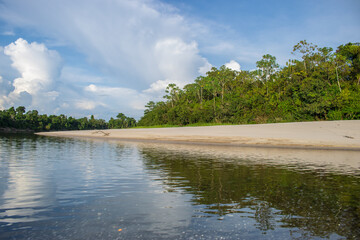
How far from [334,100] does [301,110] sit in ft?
20.3

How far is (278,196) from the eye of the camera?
29.7 ft

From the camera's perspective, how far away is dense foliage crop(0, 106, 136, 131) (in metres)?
127

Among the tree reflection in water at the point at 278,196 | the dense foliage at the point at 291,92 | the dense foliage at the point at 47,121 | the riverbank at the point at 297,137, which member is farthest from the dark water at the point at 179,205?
the dense foliage at the point at 47,121

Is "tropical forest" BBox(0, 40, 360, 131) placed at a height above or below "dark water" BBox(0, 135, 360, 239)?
above

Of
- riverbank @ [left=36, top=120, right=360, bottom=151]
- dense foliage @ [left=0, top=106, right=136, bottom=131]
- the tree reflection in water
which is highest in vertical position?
dense foliage @ [left=0, top=106, right=136, bottom=131]

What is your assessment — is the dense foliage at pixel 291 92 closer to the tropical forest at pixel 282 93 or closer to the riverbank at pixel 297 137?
the tropical forest at pixel 282 93

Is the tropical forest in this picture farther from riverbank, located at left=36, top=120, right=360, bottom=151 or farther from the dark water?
the dark water

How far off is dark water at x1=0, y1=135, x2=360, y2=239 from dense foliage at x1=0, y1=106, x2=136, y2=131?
13379cm

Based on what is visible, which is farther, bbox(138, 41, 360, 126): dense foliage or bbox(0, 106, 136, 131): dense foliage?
bbox(0, 106, 136, 131): dense foliage

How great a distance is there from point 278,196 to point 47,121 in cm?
16267

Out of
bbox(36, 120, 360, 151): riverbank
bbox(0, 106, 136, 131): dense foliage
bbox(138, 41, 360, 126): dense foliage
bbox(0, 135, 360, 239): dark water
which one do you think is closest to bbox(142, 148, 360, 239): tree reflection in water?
bbox(0, 135, 360, 239): dark water

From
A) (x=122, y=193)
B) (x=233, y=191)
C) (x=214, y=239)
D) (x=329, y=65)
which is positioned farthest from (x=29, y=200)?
(x=329, y=65)

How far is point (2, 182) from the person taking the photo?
1102 centimetres

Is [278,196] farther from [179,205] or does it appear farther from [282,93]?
[282,93]
